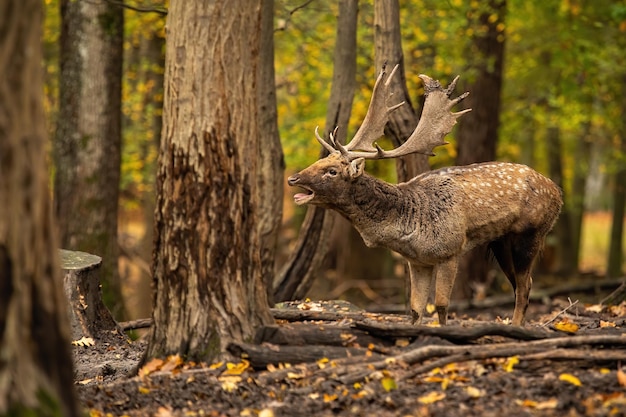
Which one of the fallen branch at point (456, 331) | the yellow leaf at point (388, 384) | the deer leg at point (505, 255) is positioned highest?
the deer leg at point (505, 255)

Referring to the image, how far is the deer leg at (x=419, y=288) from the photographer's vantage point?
992 cm

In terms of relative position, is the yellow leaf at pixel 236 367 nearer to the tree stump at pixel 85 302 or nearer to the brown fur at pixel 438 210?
the brown fur at pixel 438 210

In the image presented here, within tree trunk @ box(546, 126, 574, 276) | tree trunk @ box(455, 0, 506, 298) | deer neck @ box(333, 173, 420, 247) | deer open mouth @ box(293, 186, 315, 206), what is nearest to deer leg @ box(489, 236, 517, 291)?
deer neck @ box(333, 173, 420, 247)

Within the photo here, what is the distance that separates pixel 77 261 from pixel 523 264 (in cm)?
496

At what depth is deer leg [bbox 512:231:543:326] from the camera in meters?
10.2

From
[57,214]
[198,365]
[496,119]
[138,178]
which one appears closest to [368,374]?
[198,365]

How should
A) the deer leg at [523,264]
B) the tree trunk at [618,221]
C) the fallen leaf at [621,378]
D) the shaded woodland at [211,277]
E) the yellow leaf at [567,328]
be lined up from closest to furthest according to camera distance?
the shaded woodland at [211,277] → the fallen leaf at [621,378] → the yellow leaf at [567,328] → the deer leg at [523,264] → the tree trunk at [618,221]

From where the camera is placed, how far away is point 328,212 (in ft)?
42.5

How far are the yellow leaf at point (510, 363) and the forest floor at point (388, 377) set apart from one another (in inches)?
0.4

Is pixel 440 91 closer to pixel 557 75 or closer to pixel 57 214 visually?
pixel 57 214

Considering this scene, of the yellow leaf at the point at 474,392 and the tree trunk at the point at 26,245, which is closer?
the tree trunk at the point at 26,245

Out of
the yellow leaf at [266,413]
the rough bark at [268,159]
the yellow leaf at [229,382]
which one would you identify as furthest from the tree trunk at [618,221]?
the yellow leaf at [266,413]

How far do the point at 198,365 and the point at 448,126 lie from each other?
13.7 ft

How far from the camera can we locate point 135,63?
2120 centimetres
